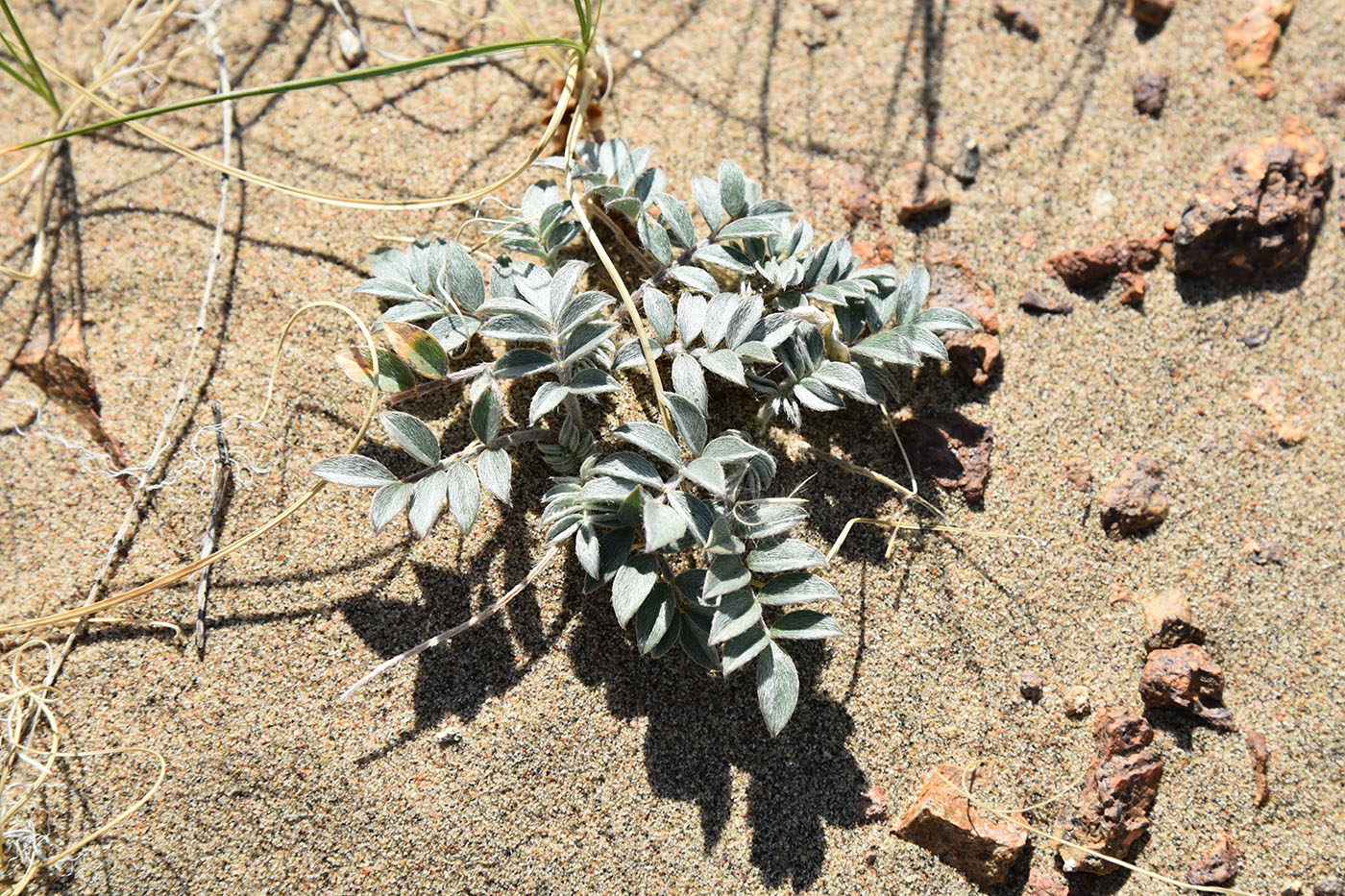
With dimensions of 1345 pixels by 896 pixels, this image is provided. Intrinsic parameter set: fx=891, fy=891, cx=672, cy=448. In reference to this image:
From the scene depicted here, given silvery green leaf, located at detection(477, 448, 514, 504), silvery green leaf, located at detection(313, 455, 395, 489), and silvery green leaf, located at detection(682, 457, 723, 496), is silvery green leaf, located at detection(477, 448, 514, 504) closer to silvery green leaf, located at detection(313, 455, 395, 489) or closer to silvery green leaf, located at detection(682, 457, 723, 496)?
silvery green leaf, located at detection(313, 455, 395, 489)

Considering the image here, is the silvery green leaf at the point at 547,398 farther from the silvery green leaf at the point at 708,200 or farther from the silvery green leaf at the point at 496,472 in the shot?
the silvery green leaf at the point at 708,200

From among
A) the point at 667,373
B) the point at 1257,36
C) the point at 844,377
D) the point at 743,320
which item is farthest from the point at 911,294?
the point at 1257,36

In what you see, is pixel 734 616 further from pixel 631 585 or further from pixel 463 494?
pixel 463 494

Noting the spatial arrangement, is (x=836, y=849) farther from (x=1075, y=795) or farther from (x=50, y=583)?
(x=50, y=583)

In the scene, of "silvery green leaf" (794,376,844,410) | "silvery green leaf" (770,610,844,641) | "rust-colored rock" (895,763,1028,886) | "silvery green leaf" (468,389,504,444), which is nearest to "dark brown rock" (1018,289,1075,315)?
"silvery green leaf" (794,376,844,410)

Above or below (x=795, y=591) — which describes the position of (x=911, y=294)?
above

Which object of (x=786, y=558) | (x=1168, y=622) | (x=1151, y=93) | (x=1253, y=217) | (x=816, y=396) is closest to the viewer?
(x=786, y=558)

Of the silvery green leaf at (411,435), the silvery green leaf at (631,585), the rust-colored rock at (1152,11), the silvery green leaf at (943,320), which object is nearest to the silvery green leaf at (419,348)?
the silvery green leaf at (411,435)
